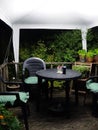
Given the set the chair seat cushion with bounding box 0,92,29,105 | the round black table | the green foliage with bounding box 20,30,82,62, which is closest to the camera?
the chair seat cushion with bounding box 0,92,29,105

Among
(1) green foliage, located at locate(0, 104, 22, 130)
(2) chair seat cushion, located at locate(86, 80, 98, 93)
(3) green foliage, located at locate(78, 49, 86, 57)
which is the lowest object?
(1) green foliage, located at locate(0, 104, 22, 130)

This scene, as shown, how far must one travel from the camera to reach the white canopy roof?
647cm

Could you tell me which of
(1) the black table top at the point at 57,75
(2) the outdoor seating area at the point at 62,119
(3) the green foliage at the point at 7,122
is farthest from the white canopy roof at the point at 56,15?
(3) the green foliage at the point at 7,122

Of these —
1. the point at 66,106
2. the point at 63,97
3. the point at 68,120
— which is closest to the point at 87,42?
the point at 63,97

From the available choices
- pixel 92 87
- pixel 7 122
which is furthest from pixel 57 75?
pixel 7 122

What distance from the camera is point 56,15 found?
22.3 feet

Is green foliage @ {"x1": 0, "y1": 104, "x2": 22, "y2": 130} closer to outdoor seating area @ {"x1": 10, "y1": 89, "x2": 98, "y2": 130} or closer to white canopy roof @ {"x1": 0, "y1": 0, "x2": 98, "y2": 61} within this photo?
outdoor seating area @ {"x1": 10, "y1": 89, "x2": 98, "y2": 130}

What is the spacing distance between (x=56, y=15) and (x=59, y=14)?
84 mm

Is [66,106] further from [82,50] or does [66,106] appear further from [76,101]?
[82,50]

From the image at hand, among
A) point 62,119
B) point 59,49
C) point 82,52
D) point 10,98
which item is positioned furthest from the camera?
point 59,49

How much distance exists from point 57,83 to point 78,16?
75.2 inches

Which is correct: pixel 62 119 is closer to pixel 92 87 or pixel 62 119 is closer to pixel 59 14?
pixel 92 87

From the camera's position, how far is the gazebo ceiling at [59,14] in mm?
6449

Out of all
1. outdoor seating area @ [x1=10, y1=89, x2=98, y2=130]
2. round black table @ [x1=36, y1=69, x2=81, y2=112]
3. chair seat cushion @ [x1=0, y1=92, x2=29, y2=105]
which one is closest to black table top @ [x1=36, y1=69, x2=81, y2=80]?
round black table @ [x1=36, y1=69, x2=81, y2=112]
